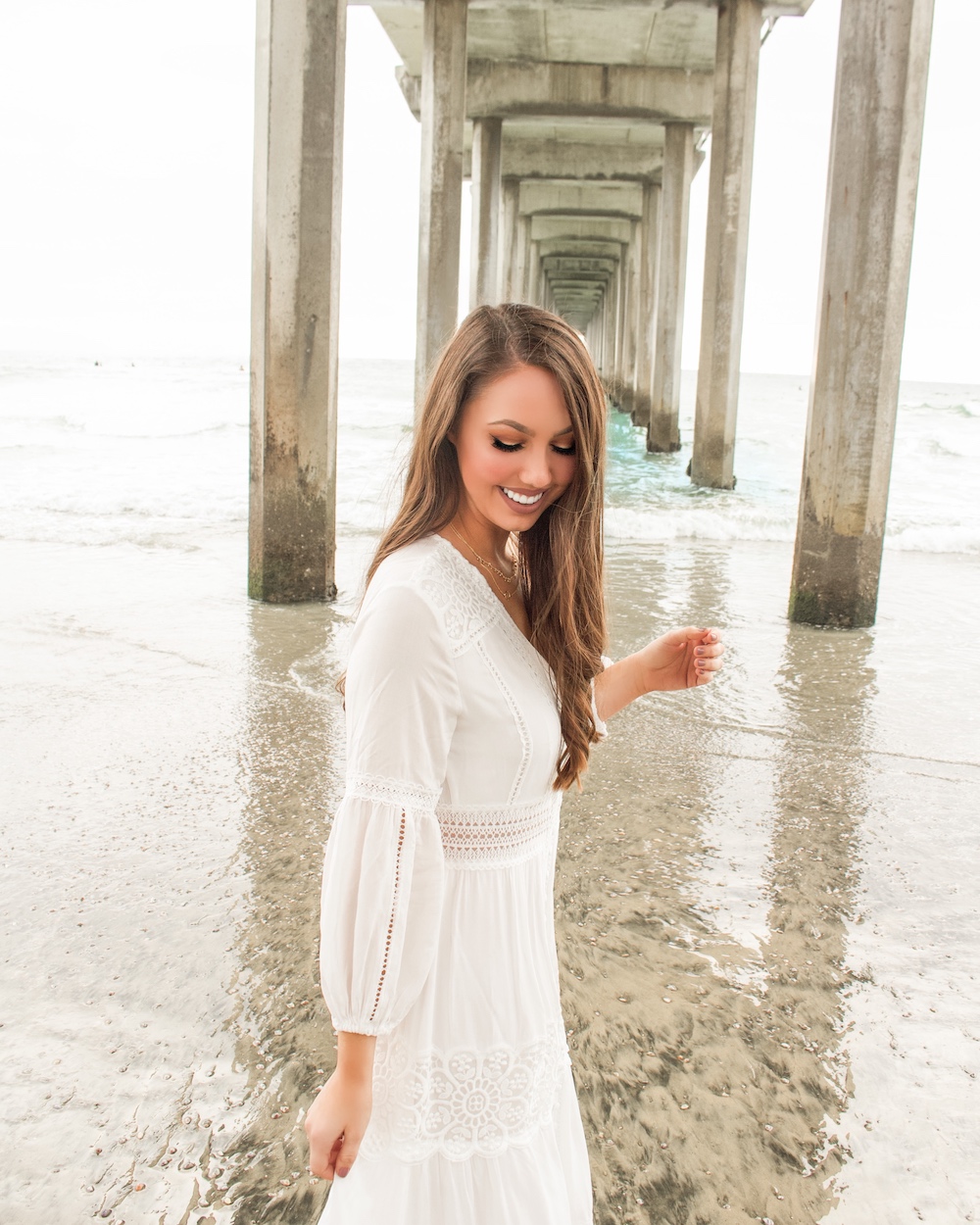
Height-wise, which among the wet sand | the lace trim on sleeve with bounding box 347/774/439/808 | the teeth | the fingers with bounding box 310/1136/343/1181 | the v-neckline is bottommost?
the wet sand

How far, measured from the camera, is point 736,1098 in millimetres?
1936

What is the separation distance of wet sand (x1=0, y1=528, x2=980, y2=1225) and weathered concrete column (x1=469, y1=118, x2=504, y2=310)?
1265 cm

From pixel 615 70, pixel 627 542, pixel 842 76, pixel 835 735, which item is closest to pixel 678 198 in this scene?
pixel 615 70

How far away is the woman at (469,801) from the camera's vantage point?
1138 millimetres

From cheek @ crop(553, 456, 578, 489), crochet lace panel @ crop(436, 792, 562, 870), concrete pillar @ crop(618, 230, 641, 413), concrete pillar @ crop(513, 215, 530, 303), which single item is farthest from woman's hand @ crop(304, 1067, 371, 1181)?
concrete pillar @ crop(618, 230, 641, 413)

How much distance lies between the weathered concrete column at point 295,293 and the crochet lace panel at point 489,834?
4.95 meters

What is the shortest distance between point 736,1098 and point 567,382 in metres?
1.36

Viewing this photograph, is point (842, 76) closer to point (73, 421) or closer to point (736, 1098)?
point (736, 1098)

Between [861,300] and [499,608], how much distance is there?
505 centimetres

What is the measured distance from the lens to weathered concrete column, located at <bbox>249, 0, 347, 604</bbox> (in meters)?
5.68

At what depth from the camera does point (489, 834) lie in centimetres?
128

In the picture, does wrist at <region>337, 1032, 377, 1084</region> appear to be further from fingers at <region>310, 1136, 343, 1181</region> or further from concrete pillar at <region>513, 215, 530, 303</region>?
concrete pillar at <region>513, 215, 530, 303</region>

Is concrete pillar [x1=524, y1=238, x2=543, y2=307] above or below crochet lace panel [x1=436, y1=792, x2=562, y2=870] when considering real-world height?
above

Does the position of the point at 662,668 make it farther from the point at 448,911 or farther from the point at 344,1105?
the point at 344,1105
